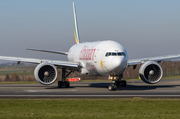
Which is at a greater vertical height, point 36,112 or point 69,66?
point 69,66

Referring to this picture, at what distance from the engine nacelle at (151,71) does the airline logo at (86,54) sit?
17.0 ft

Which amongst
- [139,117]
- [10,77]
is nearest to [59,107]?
[139,117]

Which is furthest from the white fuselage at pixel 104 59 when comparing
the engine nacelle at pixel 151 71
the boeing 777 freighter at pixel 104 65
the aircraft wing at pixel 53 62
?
the engine nacelle at pixel 151 71

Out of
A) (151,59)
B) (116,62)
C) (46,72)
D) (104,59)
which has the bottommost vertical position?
(46,72)

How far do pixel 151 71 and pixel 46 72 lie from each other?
32.7ft

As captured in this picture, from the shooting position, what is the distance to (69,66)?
107 ft

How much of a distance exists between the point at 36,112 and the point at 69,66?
1900 centimetres

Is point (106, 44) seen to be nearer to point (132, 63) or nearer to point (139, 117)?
point (132, 63)

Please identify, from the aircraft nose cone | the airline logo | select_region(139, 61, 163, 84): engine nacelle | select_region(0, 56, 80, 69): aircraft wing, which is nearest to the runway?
select_region(139, 61, 163, 84): engine nacelle

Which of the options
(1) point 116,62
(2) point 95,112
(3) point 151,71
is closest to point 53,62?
(1) point 116,62

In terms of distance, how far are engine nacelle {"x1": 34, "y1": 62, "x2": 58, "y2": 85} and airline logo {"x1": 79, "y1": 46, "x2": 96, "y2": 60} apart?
394 centimetres

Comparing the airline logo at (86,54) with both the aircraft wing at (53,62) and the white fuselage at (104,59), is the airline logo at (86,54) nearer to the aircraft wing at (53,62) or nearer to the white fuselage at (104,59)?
the white fuselage at (104,59)

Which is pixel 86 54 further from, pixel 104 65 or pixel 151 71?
pixel 151 71

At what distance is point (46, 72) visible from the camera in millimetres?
29703
